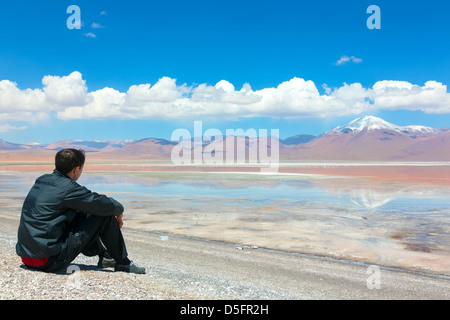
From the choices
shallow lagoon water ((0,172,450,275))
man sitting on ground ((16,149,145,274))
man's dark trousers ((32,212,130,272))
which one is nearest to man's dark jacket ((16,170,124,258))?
man sitting on ground ((16,149,145,274))

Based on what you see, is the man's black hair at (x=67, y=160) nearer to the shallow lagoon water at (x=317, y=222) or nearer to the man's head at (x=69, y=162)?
the man's head at (x=69, y=162)

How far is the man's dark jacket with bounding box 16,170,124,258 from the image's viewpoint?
528 centimetres

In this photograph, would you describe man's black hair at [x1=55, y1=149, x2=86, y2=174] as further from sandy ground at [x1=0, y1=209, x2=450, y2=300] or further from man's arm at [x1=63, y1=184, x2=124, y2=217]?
sandy ground at [x1=0, y1=209, x2=450, y2=300]

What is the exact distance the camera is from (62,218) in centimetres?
535

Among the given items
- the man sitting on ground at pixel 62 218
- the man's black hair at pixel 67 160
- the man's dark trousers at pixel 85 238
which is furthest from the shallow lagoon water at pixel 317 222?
the man's black hair at pixel 67 160

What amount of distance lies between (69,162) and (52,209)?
2.09 ft

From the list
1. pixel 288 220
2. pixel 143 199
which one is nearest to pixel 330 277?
pixel 288 220

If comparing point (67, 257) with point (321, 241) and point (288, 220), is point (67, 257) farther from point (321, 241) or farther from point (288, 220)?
point (288, 220)

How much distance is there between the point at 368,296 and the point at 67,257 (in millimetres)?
4499

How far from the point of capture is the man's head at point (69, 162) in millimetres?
5445

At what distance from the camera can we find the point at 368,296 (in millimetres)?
6508

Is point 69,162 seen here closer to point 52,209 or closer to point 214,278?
point 52,209

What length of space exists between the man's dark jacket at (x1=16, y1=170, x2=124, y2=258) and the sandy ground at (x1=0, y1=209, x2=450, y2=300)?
46cm

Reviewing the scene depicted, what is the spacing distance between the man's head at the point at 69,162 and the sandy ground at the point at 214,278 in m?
1.40
